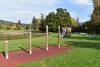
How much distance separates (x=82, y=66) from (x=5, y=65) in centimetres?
345

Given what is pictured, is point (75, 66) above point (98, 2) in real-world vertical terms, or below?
below

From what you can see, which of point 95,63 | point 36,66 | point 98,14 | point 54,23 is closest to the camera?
point 36,66

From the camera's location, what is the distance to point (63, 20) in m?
82.4

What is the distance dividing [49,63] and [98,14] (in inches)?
1215

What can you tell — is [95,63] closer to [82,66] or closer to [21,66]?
[82,66]

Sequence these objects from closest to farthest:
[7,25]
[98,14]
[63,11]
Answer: [98,14] → [63,11] → [7,25]

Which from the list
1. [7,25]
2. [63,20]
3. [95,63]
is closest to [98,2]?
[95,63]

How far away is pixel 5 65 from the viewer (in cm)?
1341

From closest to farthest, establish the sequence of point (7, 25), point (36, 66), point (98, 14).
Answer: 1. point (36, 66)
2. point (98, 14)
3. point (7, 25)

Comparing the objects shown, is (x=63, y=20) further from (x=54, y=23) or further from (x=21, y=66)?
(x=21, y=66)

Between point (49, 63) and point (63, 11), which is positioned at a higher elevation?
point (63, 11)

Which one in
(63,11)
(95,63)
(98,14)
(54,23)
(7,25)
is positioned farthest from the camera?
(7,25)

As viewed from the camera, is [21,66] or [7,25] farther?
[7,25]

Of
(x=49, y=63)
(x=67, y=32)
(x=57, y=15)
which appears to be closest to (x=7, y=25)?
(x=57, y=15)
